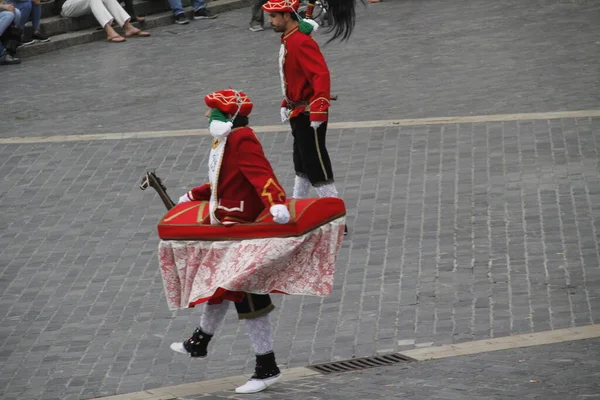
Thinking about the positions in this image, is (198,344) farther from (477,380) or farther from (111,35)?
(111,35)

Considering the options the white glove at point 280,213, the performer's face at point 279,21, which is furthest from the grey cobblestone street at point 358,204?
the performer's face at point 279,21

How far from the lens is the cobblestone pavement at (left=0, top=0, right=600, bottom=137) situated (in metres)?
14.4

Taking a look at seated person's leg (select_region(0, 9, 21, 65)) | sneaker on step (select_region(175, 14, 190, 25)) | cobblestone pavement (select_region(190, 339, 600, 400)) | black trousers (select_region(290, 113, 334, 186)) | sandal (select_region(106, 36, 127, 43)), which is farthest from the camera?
sneaker on step (select_region(175, 14, 190, 25))

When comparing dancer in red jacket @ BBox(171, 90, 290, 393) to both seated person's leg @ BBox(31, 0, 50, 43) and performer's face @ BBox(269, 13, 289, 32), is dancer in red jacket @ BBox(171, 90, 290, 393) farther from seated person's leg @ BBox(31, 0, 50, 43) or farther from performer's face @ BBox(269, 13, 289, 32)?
seated person's leg @ BBox(31, 0, 50, 43)

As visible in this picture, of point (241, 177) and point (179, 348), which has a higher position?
point (241, 177)

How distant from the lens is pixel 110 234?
10977mm

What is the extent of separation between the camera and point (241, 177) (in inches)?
300

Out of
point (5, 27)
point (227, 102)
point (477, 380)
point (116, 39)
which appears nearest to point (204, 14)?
point (116, 39)

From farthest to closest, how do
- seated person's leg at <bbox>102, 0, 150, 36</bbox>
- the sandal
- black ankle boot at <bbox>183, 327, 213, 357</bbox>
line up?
the sandal < seated person's leg at <bbox>102, 0, 150, 36</bbox> < black ankle boot at <bbox>183, 327, 213, 357</bbox>

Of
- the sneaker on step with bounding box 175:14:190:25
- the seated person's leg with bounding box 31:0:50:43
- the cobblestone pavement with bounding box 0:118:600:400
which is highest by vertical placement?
the cobblestone pavement with bounding box 0:118:600:400

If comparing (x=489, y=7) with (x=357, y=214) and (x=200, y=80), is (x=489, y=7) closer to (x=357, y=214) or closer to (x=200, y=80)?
(x=200, y=80)

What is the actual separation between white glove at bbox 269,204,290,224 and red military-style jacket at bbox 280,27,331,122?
2901mm

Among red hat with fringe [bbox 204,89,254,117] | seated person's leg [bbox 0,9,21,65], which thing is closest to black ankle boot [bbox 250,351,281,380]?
red hat with fringe [bbox 204,89,254,117]

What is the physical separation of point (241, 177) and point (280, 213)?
0.51 metres
